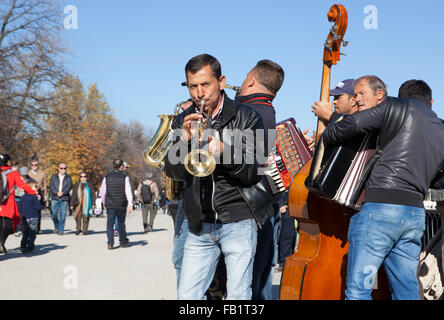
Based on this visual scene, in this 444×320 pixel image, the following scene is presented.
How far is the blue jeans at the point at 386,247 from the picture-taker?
11.5 ft

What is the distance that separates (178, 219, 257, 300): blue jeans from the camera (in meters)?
3.35

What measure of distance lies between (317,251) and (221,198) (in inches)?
44.3

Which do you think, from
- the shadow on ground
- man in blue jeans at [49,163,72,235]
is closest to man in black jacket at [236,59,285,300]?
the shadow on ground

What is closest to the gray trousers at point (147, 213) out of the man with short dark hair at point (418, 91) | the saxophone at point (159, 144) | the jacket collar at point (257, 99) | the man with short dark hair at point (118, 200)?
the man with short dark hair at point (118, 200)

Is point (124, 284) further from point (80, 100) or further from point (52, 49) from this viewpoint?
point (80, 100)

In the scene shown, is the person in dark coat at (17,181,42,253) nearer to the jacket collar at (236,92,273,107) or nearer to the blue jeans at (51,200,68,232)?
the blue jeans at (51,200,68,232)

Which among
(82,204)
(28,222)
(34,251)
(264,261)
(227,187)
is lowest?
(34,251)

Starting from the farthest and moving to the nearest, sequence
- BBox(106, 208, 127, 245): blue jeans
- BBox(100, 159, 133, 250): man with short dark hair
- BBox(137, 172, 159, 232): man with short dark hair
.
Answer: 1. BBox(137, 172, 159, 232): man with short dark hair
2. BBox(100, 159, 133, 250): man with short dark hair
3. BBox(106, 208, 127, 245): blue jeans

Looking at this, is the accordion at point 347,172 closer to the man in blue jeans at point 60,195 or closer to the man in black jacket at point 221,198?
the man in black jacket at point 221,198

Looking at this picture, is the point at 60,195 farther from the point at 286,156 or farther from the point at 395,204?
the point at 395,204

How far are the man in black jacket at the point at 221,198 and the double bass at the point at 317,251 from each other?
814 mm

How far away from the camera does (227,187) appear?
11.3ft

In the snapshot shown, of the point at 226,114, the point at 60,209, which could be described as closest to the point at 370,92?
the point at 226,114

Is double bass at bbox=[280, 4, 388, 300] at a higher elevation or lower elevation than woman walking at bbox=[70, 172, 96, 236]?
higher
